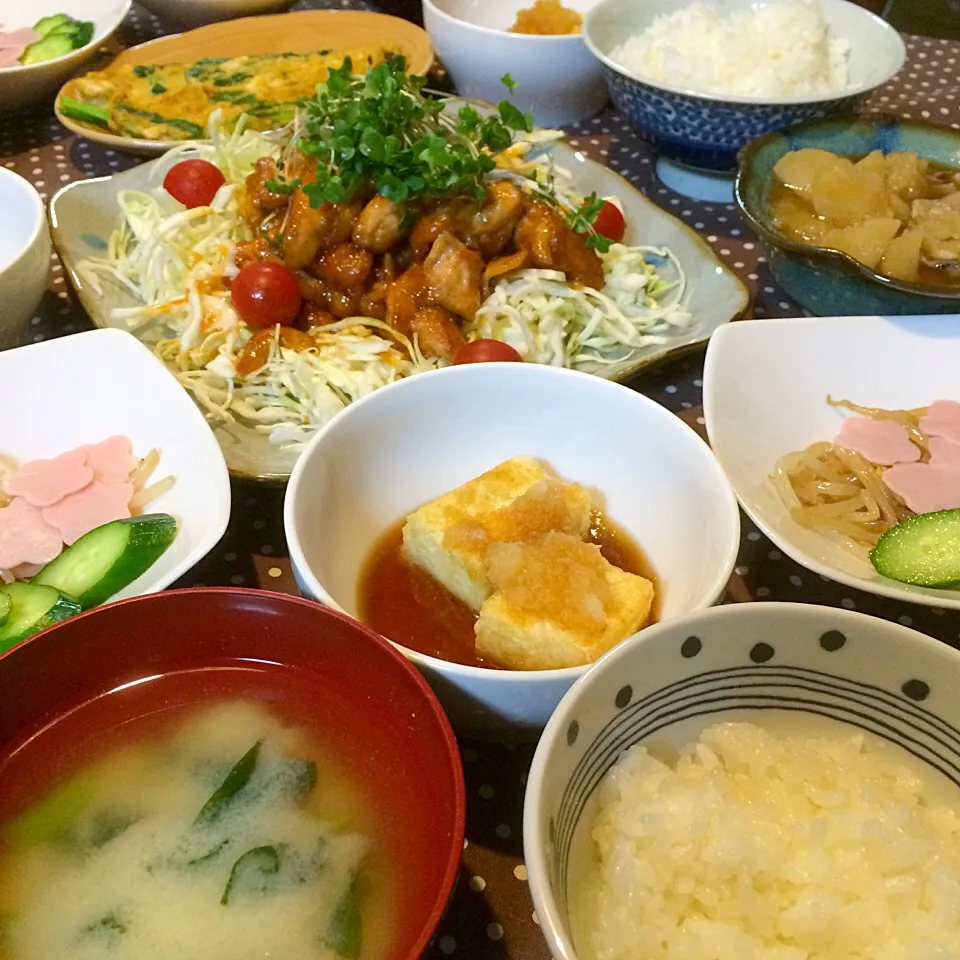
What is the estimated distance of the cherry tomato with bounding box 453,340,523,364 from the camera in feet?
7.72

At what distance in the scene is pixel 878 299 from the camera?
2305 millimetres

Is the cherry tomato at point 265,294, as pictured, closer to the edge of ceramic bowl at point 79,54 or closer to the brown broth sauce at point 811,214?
the brown broth sauce at point 811,214

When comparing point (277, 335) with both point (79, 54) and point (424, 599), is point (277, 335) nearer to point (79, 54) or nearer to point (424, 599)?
point (424, 599)

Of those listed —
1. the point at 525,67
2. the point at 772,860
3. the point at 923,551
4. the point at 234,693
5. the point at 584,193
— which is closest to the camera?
the point at 772,860

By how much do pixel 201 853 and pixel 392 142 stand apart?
1887mm

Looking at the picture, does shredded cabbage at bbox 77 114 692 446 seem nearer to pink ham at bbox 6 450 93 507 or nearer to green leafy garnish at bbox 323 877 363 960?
pink ham at bbox 6 450 93 507

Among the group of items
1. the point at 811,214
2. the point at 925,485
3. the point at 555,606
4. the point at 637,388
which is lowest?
the point at 637,388

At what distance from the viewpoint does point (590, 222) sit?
267 centimetres

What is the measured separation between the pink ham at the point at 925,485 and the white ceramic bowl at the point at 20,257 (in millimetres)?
2164

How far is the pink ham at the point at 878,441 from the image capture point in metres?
2.04

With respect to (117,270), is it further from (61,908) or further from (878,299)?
(878,299)

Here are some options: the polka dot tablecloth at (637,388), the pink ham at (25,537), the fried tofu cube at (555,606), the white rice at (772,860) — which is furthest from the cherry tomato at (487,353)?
the white rice at (772,860)

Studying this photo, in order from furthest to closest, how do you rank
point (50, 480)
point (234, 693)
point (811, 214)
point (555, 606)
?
point (811, 214), point (50, 480), point (555, 606), point (234, 693)

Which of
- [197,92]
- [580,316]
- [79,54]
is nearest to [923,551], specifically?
[580,316]
